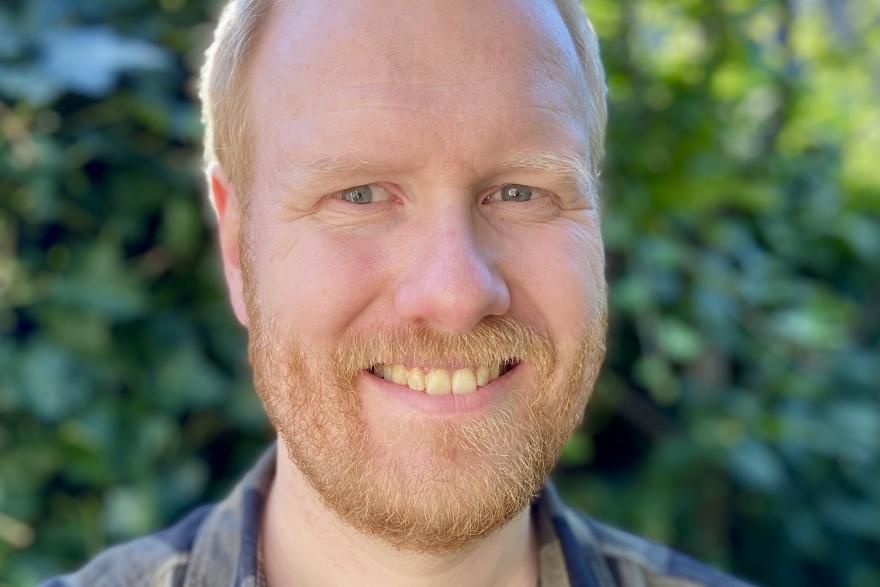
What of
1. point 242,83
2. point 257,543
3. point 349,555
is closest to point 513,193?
point 242,83

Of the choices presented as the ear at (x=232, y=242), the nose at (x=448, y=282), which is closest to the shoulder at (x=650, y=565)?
the nose at (x=448, y=282)

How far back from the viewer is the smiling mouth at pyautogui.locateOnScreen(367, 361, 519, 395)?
1.60 metres

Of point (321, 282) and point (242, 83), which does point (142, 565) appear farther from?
point (242, 83)

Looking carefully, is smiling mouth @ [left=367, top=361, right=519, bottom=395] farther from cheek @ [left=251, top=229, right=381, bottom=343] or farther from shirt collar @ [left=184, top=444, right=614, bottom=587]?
shirt collar @ [left=184, top=444, right=614, bottom=587]

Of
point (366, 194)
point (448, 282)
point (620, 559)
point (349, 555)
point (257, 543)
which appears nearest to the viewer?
point (448, 282)

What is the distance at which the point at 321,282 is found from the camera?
1.58 m

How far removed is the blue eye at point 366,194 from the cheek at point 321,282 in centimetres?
6

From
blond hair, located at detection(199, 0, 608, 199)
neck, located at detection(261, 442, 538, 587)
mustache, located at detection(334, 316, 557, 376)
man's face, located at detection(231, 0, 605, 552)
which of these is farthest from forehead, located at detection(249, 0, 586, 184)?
neck, located at detection(261, 442, 538, 587)

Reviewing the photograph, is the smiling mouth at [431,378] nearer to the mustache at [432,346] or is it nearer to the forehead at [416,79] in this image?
the mustache at [432,346]

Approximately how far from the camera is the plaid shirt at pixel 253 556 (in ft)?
6.07

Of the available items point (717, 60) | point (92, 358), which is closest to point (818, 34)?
point (717, 60)

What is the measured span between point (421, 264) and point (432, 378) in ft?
0.61

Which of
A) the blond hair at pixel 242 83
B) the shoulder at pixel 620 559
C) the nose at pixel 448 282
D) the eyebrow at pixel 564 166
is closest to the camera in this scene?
the nose at pixel 448 282

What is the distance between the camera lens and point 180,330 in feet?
8.88
